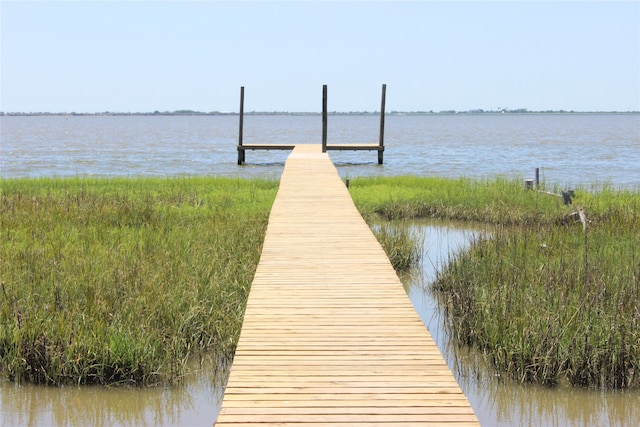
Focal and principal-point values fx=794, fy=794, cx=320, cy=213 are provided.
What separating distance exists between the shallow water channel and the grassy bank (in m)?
0.15

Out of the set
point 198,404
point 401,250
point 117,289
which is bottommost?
point 198,404

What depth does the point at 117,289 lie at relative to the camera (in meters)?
6.98

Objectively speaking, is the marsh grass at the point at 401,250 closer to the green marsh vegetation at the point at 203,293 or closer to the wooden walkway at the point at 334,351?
the green marsh vegetation at the point at 203,293

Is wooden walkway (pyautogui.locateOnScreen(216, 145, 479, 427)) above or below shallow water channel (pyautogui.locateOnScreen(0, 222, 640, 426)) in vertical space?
above

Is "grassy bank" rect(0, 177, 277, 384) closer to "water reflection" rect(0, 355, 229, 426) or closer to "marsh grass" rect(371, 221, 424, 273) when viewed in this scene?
"water reflection" rect(0, 355, 229, 426)

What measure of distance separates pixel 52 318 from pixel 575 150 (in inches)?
1682

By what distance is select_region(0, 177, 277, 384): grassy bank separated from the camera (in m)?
5.90

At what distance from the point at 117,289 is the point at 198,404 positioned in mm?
1664

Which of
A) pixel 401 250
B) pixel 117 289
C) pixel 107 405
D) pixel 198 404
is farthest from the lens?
pixel 401 250

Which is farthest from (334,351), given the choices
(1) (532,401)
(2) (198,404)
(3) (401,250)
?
(3) (401,250)

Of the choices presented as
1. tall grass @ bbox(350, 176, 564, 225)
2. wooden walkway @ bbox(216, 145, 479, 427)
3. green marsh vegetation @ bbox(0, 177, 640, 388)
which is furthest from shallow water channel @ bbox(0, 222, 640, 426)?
tall grass @ bbox(350, 176, 564, 225)

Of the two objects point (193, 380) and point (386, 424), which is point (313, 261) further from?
point (386, 424)

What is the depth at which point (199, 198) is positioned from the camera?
14.9 meters

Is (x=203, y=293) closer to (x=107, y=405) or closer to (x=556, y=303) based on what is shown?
(x=107, y=405)
